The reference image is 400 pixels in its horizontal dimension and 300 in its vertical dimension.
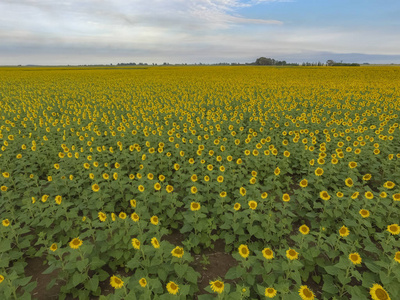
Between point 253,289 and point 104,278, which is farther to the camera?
point 104,278

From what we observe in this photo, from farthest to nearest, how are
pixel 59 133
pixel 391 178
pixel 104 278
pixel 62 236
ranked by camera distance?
pixel 59 133, pixel 391 178, pixel 62 236, pixel 104 278

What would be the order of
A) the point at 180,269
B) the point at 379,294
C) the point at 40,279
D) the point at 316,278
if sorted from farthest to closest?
1. the point at 40,279
2. the point at 316,278
3. the point at 180,269
4. the point at 379,294

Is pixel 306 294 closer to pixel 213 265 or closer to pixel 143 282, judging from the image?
pixel 213 265

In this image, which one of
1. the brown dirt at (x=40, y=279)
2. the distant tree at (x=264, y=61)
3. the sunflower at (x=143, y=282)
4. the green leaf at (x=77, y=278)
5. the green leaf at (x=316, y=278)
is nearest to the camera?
the sunflower at (x=143, y=282)

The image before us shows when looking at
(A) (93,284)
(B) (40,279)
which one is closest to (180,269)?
(A) (93,284)

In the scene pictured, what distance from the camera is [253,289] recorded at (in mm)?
3338

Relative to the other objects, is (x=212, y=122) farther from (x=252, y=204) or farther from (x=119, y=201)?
(x=252, y=204)

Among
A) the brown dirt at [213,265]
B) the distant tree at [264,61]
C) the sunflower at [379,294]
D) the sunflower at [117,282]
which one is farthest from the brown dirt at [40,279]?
the distant tree at [264,61]

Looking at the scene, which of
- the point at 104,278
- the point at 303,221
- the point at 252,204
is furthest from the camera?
the point at 303,221

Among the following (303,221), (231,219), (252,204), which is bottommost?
(303,221)

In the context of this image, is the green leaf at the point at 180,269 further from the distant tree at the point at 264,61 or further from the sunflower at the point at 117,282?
the distant tree at the point at 264,61

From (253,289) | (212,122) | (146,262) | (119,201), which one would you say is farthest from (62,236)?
(212,122)

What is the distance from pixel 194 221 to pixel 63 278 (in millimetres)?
2249

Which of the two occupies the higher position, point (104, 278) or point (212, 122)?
point (212, 122)
